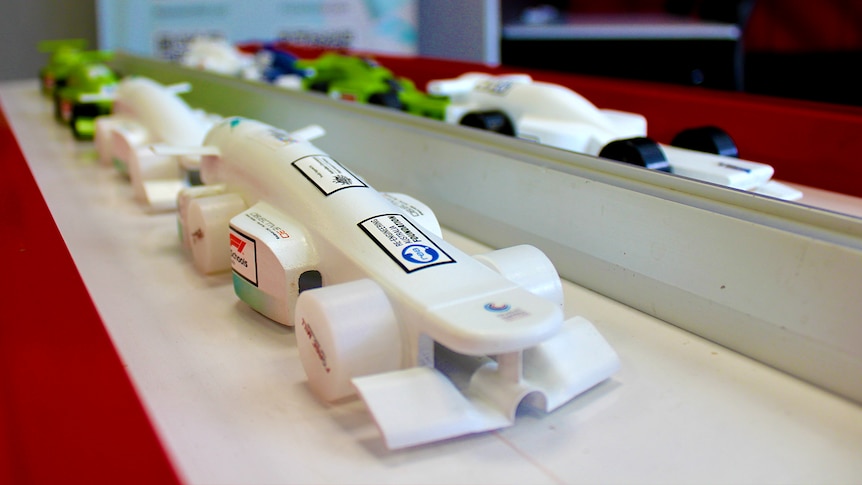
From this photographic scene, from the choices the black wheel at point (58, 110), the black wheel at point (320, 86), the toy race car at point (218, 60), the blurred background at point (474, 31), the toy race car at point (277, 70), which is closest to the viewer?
the black wheel at point (320, 86)

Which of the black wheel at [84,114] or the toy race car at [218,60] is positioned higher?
the toy race car at [218,60]

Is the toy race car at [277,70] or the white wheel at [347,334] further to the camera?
the toy race car at [277,70]

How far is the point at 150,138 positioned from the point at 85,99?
557 mm

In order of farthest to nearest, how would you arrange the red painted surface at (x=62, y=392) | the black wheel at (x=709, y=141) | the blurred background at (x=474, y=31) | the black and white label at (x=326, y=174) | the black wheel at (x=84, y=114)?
the blurred background at (x=474, y=31) < the black wheel at (x=84, y=114) < the black wheel at (x=709, y=141) < the black and white label at (x=326, y=174) < the red painted surface at (x=62, y=392)

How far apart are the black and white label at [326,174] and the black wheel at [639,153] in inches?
17.3

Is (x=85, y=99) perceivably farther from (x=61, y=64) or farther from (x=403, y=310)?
(x=403, y=310)

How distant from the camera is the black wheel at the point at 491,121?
1.38 m

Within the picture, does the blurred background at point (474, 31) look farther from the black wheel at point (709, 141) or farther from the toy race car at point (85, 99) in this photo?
the black wheel at point (709, 141)

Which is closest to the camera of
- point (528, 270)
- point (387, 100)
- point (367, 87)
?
point (528, 270)

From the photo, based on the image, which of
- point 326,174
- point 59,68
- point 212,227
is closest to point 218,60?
point 59,68

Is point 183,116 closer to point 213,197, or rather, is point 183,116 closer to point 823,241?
point 213,197

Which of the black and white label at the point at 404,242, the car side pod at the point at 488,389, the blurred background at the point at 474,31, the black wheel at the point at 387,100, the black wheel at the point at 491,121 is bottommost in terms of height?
the car side pod at the point at 488,389

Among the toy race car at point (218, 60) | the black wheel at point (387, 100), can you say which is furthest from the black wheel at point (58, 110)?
the black wheel at point (387, 100)

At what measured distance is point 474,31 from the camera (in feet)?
10.9
